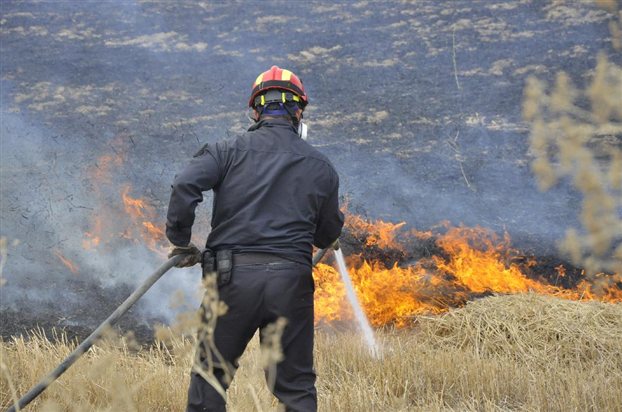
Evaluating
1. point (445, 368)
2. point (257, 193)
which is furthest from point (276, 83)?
point (445, 368)

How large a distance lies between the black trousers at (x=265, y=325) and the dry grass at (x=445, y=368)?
27 cm

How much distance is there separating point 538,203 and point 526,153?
1209 mm

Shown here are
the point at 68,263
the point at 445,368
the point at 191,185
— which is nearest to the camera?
the point at 191,185

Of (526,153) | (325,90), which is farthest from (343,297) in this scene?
(325,90)

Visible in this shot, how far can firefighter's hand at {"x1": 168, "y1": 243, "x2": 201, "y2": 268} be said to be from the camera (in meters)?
4.14

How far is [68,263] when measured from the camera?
26.2ft

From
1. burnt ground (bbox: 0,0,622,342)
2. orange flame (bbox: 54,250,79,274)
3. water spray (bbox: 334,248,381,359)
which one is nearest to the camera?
water spray (bbox: 334,248,381,359)

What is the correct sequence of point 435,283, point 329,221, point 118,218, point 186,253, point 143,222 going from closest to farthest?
point 186,253 < point 329,221 < point 435,283 < point 143,222 < point 118,218

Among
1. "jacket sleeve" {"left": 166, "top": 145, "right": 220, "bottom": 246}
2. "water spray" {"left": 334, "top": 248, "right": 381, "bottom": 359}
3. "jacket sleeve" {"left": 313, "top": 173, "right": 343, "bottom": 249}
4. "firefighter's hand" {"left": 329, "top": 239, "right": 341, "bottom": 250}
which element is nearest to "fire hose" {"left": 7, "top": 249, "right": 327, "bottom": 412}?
"jacket sleeve" {"left": 166, "top": 145, "right": 220, "bottom": 246}

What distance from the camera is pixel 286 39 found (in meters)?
12.9

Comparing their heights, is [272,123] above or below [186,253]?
above

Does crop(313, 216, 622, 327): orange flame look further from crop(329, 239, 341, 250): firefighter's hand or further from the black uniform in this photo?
the black uniform

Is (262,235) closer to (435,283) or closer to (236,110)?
(435,283)

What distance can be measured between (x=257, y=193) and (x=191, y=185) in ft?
1.03
